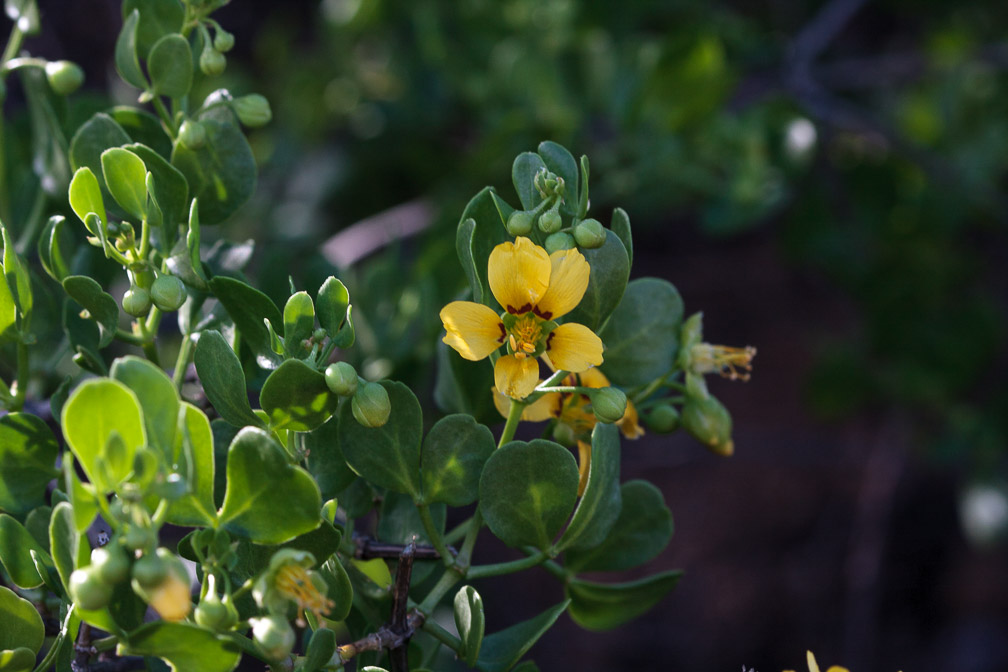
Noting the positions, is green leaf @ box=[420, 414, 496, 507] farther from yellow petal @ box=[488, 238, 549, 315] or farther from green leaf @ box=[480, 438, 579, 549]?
yellow petal @ box=[488, 238, 549, 315]

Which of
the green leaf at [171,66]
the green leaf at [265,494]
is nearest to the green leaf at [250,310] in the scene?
the green leaf at [265,494]

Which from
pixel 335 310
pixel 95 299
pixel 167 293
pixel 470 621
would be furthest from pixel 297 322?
pixel 470 621

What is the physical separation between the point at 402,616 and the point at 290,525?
20cm

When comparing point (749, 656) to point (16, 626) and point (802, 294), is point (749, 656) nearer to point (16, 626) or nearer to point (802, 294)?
point (802, 294)

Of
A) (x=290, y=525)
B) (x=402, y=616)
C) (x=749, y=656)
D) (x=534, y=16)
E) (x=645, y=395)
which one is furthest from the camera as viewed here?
(x=749, y=656)

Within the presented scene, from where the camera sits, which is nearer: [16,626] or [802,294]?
[16,626]

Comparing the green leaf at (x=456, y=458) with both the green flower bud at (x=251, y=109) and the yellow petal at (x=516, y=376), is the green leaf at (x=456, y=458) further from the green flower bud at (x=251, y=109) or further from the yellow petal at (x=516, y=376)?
the green flower bud at (x=251, y=109)

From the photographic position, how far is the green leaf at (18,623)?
3.09ft

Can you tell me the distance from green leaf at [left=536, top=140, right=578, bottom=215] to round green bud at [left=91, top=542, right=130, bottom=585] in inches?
21.5

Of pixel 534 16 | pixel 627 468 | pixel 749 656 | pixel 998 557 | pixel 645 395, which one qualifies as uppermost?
pixel 534 16

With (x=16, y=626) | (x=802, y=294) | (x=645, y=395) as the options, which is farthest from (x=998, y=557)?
(x=16, y=626)

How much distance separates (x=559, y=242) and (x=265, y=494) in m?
0.38

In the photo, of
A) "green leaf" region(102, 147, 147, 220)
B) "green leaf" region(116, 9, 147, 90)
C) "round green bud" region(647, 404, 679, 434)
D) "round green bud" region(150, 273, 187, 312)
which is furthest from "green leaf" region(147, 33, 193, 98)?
"round green bud" region(647, 404, 679, 434)

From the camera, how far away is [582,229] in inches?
34.8
